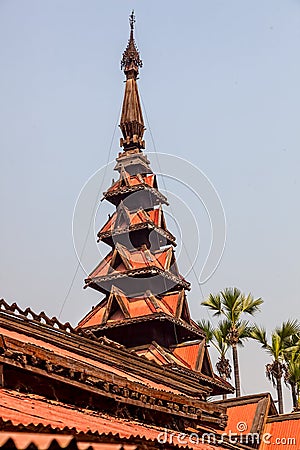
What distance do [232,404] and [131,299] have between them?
25.0 ft

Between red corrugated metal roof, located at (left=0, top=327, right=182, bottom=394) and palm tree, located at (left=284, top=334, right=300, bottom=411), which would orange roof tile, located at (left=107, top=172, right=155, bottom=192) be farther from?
red corrugated metal roof, located at (left=0, top=327, right=182, bottom=394)

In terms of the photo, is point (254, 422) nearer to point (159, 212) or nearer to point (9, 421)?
point (159, 212)

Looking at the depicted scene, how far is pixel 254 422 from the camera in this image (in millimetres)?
26344

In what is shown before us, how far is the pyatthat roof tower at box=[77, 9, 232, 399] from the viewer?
3075 centimetres

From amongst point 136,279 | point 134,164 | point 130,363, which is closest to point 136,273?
point 136,279

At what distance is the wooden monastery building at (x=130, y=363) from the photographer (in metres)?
10.7

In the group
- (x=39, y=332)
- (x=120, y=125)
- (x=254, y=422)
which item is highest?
(x=120, y=125)

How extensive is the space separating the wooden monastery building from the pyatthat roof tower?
0.06m

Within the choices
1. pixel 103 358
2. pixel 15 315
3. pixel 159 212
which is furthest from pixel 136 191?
pixel 15 315

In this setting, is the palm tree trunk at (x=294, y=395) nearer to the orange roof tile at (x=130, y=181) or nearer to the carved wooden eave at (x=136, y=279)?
the carved wooden eave at (x=136, y=279)

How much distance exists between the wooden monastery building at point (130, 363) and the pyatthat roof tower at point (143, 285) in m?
0.06

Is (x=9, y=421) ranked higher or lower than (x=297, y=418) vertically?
lower

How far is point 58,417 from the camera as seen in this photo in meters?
10.6

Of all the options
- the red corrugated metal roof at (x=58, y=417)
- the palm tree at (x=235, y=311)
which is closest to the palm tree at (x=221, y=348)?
the palm tree at (x=235, y=311)
